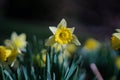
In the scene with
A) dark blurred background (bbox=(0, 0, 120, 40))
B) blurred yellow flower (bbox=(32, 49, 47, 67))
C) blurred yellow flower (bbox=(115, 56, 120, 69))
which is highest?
dark blurred background (bbox=(0, 0, 120, 40))

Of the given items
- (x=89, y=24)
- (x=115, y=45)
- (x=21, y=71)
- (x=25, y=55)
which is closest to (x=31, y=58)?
(x=25, y=55)

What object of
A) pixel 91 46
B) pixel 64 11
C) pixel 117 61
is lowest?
pixel 117 61

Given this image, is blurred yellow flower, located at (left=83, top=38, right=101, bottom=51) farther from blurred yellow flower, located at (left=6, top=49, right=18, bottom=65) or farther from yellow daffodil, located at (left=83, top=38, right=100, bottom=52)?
blurred yellow flower, located at (left=6, top=49, right=18, bottom=65)

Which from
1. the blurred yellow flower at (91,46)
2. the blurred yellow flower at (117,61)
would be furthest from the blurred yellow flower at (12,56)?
the blurred yellow flower at (91,46)

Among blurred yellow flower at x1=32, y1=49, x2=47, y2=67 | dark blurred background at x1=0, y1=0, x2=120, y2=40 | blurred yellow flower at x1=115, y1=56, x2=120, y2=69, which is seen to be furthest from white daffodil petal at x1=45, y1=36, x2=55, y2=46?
dark blurred background at x1=0, y1=0, x2=120, y2=40

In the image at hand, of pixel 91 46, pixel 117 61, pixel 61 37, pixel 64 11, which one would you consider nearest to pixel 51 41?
pixel 61 37

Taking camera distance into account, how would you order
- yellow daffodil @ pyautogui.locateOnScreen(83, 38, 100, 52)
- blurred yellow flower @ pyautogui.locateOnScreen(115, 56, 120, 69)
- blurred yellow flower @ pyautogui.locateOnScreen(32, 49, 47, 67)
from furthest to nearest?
1. yellow daffodil @ pyautogui.locateOnScreen(83, 38, 100, 52)
2. blurred yellow flower @ pyautogui.locateOnScreen(115, 56, 120, 69)
3. blurred yellow flower @ pyautogui.locateOnScreen(32, 49, 47, 67)

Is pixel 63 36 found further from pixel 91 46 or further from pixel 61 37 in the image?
pixel 91 46

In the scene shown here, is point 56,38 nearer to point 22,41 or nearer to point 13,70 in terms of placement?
point 13,70
